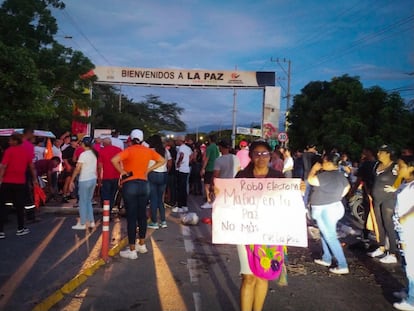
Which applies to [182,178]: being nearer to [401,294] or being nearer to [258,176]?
[401,294]

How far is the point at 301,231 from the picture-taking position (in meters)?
3.79

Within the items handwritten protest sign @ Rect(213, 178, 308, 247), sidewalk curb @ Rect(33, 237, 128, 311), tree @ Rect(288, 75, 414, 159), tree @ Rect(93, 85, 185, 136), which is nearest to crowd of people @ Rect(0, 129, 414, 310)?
handwritten protest sign @ Rect(213, 178, 308, 247)

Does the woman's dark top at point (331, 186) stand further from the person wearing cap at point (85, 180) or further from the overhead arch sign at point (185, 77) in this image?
the overhead arch sign at point (185, 77)

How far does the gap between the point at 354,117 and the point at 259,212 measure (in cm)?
2419

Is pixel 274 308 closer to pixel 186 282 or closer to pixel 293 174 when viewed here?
pixel 186 282

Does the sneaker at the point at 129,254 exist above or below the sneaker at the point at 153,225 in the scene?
below

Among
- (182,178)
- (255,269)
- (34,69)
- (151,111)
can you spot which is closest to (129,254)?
(255,269)

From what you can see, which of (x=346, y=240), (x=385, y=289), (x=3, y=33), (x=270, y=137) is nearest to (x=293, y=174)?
(x=346, y=240)

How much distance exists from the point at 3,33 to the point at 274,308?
19.6m

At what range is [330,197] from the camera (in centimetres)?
607

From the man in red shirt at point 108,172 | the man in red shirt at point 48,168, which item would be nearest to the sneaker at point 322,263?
the man in red shirt at point 108,172

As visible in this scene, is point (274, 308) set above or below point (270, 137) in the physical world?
below

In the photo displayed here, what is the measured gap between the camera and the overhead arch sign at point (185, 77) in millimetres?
31109

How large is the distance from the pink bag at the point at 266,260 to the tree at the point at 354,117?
18673 millimetres
